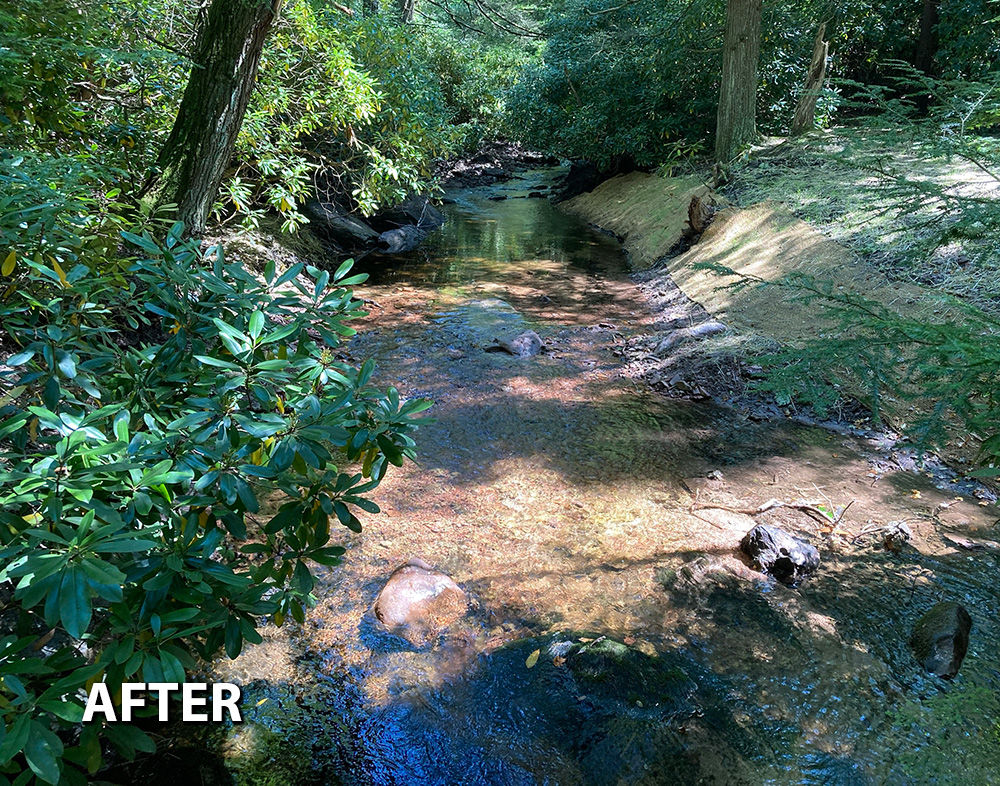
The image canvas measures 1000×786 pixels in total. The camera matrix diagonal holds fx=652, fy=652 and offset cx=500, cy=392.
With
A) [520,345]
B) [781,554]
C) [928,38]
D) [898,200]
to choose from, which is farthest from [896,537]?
[928,38]

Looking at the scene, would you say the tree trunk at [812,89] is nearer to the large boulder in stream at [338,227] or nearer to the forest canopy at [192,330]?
the forest canopy at [192,330]

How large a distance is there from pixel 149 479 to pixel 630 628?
244cm

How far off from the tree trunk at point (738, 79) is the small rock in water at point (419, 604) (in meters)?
9.89

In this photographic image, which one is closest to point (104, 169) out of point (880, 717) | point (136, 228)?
point (136, 228)

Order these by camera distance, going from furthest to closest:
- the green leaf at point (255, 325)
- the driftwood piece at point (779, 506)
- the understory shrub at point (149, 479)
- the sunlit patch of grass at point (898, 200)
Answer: the driftwood piece at point (779, 506) → the sunlit patch of grass at point (898, 200) → the green leaf at point (255, 325) → the understory shrub at point (149, 479)

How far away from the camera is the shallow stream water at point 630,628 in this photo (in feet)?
8.43

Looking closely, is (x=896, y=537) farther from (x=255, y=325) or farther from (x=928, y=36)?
(x=928, y=36)

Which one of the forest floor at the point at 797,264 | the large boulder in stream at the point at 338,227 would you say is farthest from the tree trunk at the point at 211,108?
the large boulder in stream at the point at 338,227

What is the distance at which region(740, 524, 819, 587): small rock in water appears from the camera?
12.0 ft

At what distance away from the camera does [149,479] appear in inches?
60.9

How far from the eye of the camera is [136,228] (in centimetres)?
304

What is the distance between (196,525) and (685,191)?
11.3 meters

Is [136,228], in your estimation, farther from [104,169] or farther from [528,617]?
[528,617]

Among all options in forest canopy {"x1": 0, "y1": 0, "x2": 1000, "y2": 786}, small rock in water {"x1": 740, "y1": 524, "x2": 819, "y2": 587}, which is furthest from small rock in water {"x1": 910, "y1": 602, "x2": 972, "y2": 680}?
forest canopy {"x1": 0, "y1": 0, "x2": 1000, "y2": 786}
